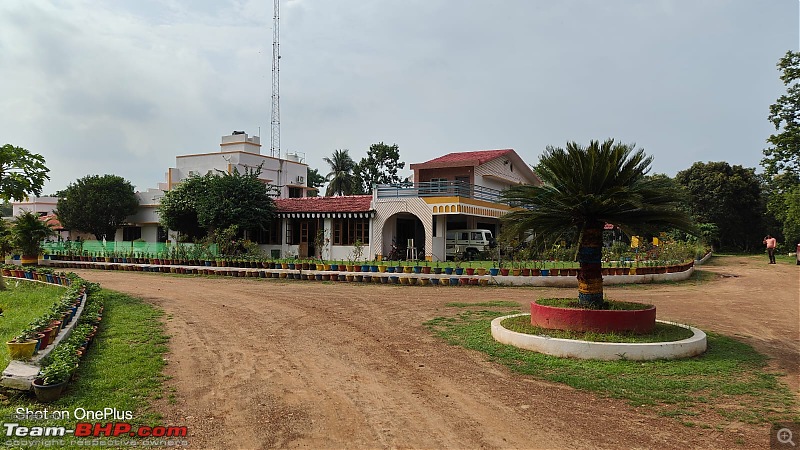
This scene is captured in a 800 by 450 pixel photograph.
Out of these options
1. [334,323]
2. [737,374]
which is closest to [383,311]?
[334,323]

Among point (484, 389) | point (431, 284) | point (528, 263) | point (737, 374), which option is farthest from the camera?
point (528, 263)

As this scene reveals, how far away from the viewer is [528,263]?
18672 mm

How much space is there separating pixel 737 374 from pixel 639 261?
564 inches

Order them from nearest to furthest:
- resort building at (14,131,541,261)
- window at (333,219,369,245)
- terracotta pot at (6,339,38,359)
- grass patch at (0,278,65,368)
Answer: terracotta pot at (6,339,38,359) → grass patch at (0,278,65,368) → resort building at (14,131,541,261) → window at (333,219,369,245)

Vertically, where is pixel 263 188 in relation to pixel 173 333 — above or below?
above

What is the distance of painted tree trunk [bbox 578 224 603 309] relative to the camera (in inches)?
332

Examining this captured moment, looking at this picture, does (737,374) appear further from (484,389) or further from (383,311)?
(383,311)

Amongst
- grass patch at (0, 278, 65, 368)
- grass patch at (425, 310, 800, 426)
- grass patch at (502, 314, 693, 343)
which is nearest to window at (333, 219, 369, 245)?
grass patch at (0, 278, 65, 368)

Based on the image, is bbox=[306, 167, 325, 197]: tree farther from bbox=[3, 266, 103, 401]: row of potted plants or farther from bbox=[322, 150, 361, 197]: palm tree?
bbox=[3, 266, 103, 401]: row of potted plants

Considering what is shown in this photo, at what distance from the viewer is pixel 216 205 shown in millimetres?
26766

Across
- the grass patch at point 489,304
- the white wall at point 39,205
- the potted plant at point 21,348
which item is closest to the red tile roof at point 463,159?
the grass patch at point 489,304

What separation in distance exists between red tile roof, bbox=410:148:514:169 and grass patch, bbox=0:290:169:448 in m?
21.2

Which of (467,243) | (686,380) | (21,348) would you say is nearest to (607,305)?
(686,380)

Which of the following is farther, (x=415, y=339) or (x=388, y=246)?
(x=388, y=246)
